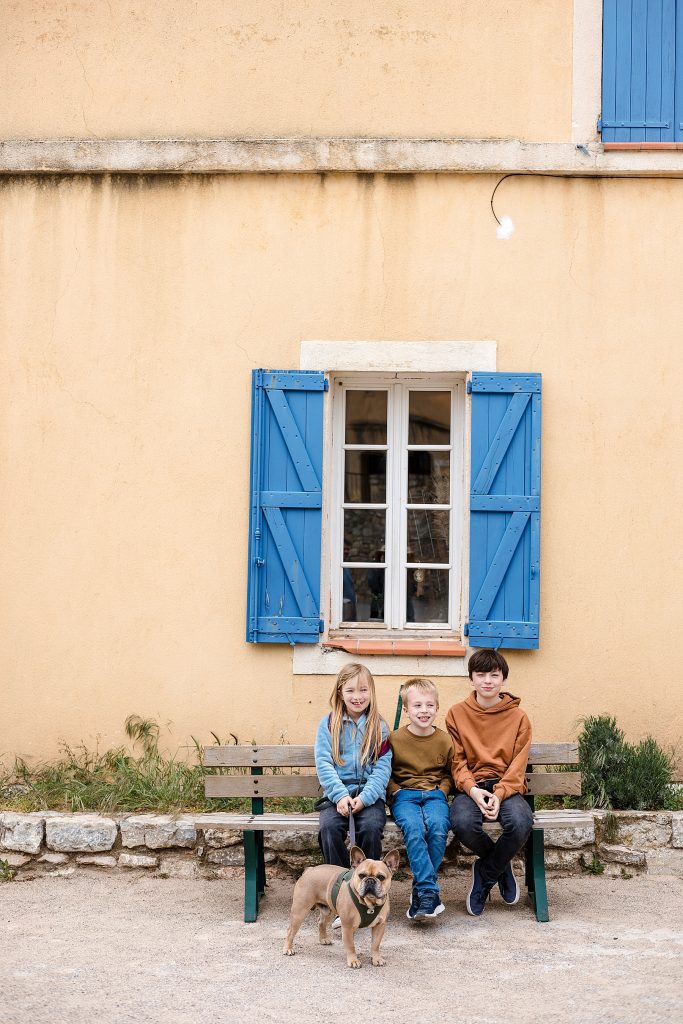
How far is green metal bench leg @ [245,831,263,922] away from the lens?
4.69m

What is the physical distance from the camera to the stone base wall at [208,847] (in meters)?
5.29

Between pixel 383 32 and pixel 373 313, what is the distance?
4.92ft

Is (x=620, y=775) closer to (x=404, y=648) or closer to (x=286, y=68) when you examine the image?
(x=404, y=648)

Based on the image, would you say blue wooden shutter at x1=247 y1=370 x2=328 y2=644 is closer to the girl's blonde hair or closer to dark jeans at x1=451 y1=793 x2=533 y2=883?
the girl's blonde hair

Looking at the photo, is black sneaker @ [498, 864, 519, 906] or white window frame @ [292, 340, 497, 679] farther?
white window frame @ [292, 340, 497, 679]

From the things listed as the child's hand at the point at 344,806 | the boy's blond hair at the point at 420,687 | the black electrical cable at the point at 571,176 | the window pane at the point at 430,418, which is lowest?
the child's hand at the point at 344,806

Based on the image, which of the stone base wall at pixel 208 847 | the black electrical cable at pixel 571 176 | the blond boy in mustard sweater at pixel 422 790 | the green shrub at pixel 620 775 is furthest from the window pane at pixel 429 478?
the stone base wall at pixel 208 847

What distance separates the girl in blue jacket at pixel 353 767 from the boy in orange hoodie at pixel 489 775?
32cm

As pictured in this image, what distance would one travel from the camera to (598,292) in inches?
236

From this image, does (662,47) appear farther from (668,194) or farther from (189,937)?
(189,937)

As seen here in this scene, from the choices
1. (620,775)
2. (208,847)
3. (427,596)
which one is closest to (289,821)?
(208,847)

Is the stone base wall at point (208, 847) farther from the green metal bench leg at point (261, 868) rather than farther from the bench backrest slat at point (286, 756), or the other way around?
the bench backrest slat at point (286, 756)

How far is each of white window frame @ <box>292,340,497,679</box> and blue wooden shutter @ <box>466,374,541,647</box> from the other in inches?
3.6

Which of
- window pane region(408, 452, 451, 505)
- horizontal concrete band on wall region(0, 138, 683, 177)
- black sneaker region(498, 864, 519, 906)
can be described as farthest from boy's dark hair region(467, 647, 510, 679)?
horizontal concrete band on wall region(0, 138, 683, 177)
